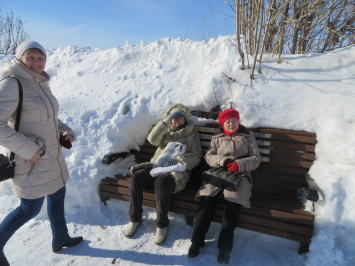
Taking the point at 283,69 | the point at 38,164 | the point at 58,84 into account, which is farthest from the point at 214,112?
the point at 58,84

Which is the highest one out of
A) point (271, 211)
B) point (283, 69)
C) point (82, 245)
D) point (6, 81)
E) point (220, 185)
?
point (283, 69)

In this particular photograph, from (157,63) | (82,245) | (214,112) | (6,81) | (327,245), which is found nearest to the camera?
(6,81)

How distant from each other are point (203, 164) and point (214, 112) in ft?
2.90

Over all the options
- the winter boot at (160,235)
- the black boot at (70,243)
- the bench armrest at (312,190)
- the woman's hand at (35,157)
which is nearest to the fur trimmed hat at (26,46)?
the woman's hand at (35,157)

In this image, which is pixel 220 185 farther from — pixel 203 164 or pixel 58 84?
pixel 58 84

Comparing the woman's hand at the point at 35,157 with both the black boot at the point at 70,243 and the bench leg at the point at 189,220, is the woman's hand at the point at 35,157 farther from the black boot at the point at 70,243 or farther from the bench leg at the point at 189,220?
the bench leg at the point at 189,220

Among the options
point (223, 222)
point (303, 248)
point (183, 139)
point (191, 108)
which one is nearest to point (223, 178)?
point (223, 222)

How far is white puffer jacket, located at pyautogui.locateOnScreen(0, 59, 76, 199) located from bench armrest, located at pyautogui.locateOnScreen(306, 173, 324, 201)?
266 cm

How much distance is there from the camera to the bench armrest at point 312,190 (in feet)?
8.18

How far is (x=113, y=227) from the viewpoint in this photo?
3131 mm

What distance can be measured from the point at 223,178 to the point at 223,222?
48cm

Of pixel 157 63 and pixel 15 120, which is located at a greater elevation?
pixel 157 63

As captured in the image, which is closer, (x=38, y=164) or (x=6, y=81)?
(x=6, y=81)

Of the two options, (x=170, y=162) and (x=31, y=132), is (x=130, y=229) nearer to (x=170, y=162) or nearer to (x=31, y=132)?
(x=170, y=162)
